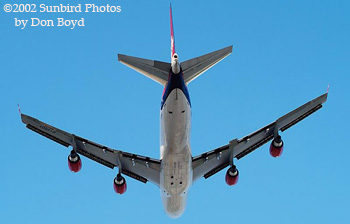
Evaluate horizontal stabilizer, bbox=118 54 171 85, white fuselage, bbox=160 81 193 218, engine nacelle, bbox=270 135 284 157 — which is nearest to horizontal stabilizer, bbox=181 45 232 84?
horizontal stabilizer, bbox=118 54 171 85

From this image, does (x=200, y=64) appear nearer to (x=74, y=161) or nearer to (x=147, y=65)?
(x=147, y=65)

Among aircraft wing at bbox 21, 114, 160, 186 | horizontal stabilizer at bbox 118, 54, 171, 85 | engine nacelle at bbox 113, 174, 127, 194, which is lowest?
engine nacelle at bbox 113, 174, 127, 194

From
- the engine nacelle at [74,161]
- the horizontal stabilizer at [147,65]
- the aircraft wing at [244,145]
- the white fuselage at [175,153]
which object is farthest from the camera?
the aircraft wing at [244,145]

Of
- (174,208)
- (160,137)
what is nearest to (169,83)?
(160,137)

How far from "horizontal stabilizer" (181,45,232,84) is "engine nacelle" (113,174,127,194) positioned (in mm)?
9305

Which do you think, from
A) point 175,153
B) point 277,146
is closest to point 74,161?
point 175,153

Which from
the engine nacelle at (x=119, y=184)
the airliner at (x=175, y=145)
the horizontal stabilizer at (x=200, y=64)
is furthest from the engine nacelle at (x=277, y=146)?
the engine nacelle at (x=119, y=184)

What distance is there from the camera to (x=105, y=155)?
45.0 metres

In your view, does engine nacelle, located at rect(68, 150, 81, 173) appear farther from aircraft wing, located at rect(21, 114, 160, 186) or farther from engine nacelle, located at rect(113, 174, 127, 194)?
engine nacelle, located at rect(113, 174, 127, 194)

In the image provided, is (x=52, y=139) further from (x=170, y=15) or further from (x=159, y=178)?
(x=170, y=15)

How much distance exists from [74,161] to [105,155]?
101 inches

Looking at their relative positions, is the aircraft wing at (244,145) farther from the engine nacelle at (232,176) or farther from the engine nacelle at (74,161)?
the engine nacelle at (74,161)

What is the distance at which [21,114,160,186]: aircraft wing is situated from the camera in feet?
141

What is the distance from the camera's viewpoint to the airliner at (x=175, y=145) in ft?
130
